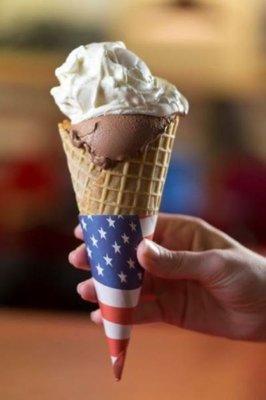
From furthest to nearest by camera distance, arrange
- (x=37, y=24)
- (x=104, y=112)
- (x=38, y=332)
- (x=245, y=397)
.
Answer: (x=37, y=24), (x=38, y=332), (x=245, y=397), (x=104, y=112)

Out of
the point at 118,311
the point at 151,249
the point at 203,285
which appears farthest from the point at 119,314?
the point at 203,285

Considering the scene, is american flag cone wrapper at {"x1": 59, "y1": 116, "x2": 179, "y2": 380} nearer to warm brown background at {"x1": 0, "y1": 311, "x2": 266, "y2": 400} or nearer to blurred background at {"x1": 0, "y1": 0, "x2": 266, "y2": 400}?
warm brown background at {"x1": 0, "y1": 311, "x2": 266, "y2": 400}

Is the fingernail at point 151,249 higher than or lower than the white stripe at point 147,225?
lower

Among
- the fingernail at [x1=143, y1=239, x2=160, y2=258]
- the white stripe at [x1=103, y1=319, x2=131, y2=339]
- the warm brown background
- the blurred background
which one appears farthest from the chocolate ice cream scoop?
the blurred background

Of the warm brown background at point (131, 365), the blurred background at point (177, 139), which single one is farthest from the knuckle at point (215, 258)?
the blurred background at point (177, 139)

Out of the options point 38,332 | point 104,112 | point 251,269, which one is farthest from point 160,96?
point 38,332

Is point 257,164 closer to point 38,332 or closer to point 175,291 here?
point 38,332

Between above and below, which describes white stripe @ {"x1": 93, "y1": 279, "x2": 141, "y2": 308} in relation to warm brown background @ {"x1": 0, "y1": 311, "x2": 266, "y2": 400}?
above

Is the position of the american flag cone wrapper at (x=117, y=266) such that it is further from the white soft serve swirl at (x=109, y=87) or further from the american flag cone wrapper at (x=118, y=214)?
the white soft serve swirl at (x=109, y=87)
